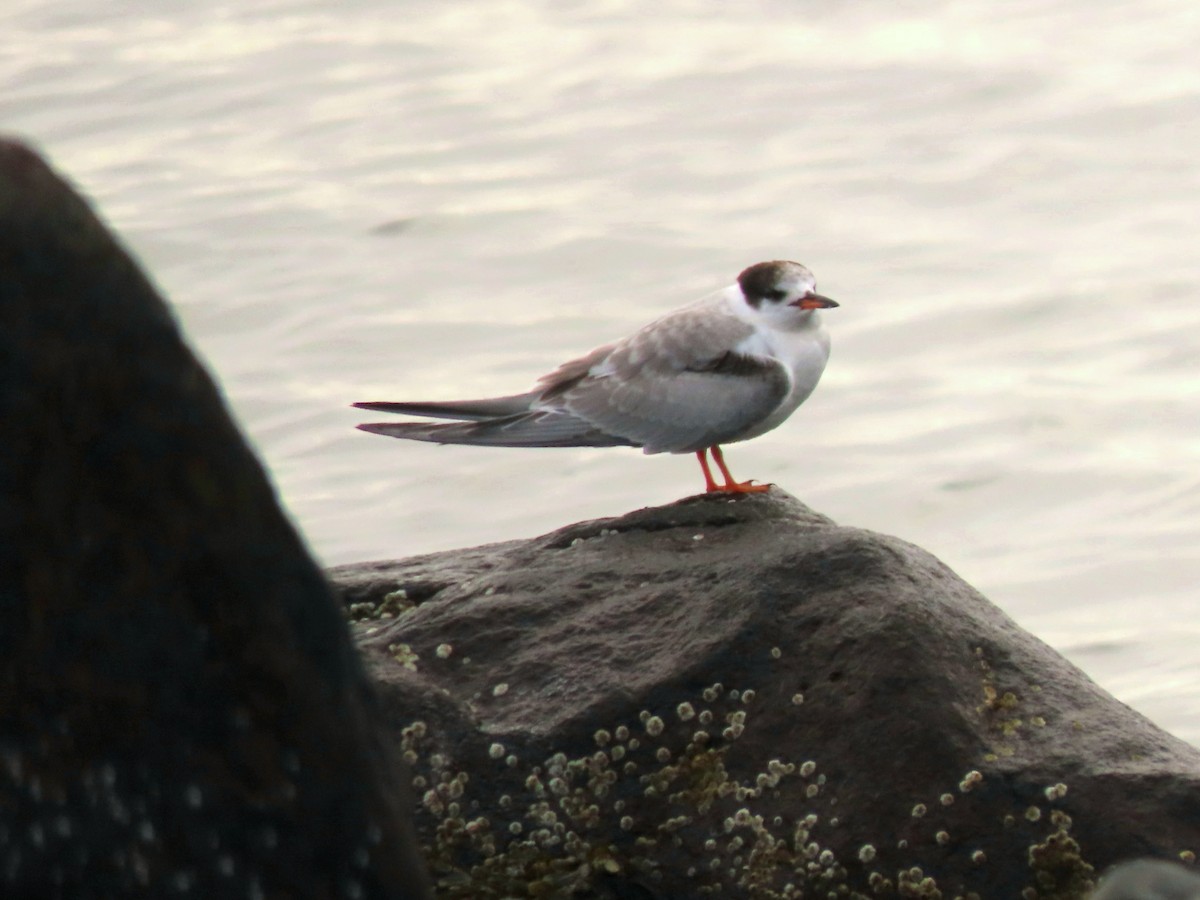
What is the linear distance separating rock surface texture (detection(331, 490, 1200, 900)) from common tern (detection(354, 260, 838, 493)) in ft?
3.87

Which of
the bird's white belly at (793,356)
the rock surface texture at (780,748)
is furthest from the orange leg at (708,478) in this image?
the rock surface texture at (780,748)

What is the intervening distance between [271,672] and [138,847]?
0.78ft

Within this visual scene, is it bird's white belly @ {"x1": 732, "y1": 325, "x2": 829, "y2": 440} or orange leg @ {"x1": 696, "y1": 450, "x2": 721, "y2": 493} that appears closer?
orange leg @ {"x1": 696, "y1": 450, "x2": 721, "y2": 493}

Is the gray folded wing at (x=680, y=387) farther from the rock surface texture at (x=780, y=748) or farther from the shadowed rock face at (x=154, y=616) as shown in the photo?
the shadowed rock face at (x=154, y=616)

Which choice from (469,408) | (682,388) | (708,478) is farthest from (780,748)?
(469,408)

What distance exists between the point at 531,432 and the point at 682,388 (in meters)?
0.55

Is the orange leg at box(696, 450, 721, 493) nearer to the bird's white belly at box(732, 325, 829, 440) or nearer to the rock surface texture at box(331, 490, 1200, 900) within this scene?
the bird's white belly at box(732, 325, 829, 440)

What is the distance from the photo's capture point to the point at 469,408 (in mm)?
6660

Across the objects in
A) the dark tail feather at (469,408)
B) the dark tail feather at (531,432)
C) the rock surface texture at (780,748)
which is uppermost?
the dark tail feather at (469,408)

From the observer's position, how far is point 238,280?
600 inches

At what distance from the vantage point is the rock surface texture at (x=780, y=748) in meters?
4.80

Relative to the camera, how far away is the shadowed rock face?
6.33ft

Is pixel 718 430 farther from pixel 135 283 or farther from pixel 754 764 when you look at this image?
pixel 135 283

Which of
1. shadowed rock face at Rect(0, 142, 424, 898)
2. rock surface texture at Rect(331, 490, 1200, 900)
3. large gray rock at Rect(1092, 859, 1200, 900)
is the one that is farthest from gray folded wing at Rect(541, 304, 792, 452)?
shadowed rock face at Rect(0, 142, 424, 898)
